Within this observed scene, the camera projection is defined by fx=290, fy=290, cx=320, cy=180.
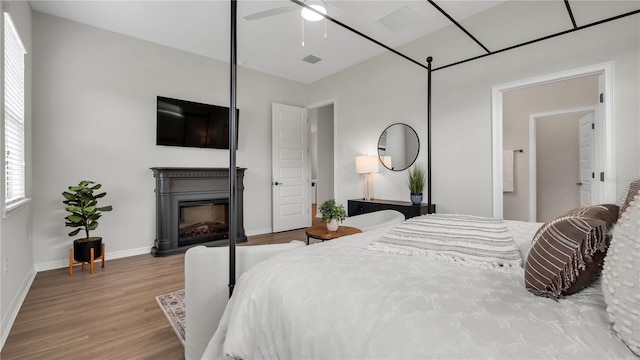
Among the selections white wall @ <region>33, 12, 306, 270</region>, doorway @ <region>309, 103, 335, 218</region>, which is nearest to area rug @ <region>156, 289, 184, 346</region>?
white wall @ <region>33, 12, 306, 270</region>

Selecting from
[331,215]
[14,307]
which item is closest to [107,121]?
[14,307]

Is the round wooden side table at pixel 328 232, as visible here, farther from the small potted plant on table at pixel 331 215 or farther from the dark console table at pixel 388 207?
the dark console table at pixel 388 207

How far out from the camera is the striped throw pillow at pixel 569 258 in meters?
0.81

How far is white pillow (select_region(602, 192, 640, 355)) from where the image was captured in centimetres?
59

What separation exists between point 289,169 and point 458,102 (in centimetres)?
295

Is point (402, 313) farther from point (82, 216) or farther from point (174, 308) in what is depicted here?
point (82, 216)

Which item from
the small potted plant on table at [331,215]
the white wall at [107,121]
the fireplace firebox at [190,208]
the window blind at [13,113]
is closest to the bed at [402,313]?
the small potted plant on table at [331,215]

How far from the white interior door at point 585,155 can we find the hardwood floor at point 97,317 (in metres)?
5.01

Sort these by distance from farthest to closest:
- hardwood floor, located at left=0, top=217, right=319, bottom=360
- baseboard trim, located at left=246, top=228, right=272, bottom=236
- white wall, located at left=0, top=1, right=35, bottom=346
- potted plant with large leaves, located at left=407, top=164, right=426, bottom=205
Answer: baseboard trim, located at left=246, top=228, right=272, bottom=236 → potted plant with large leaves, located at left=407, top=164, right=426, bottom=205 → white wall, located at left=0, top=1, right=35, bottom=346 → hardwood floor, located at left=0, top=217, right=319, bottom=360

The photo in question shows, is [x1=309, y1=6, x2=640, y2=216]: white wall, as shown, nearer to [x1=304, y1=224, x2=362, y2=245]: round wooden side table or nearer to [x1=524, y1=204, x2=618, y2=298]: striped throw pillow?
[x1=304, y1=224, x2=362, y2=245]: round wooden side table

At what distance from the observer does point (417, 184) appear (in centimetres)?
362

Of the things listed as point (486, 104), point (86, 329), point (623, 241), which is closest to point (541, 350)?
point (623, 241)

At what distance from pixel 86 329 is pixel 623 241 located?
2721 millimetres

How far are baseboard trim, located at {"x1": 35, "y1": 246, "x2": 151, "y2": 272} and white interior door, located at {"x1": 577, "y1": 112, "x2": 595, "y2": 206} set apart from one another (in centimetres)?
583
